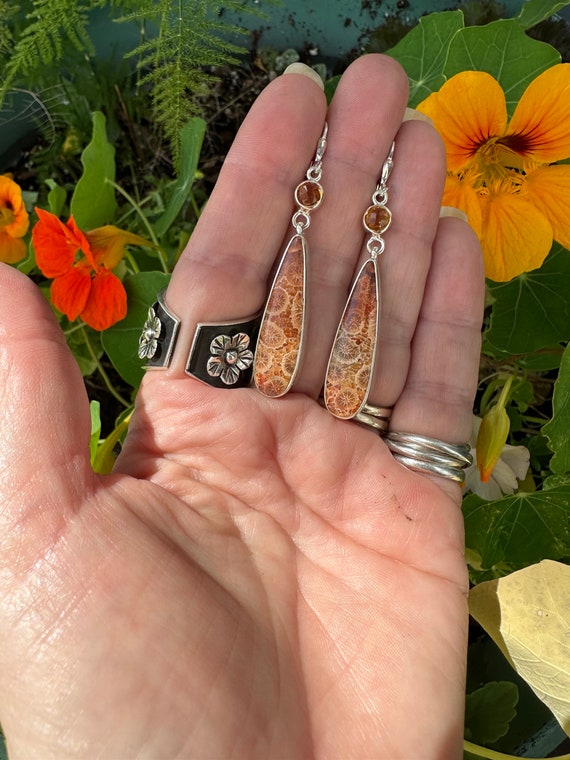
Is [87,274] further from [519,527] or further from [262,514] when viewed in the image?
[519,527]

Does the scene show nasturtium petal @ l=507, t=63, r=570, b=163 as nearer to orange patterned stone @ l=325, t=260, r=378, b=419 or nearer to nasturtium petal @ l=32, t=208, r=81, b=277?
orange patterned stone @ l=325, t=260, r=378, b=419

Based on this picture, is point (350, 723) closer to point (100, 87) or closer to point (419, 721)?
point (419, 721)

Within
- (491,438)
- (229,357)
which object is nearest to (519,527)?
(491,438)

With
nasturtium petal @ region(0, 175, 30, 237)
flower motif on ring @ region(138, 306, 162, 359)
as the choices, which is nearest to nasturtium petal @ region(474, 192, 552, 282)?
flower motif on ring @ region(138, 306, 162, 359)

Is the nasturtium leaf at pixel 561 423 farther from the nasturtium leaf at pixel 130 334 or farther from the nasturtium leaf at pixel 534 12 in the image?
the nasturtium leaf at pixel 130 334

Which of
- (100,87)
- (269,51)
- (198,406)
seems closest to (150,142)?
(100,87)

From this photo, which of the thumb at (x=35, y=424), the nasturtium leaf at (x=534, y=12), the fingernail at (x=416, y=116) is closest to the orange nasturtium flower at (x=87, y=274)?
the thumb at (x=35, y=424)
